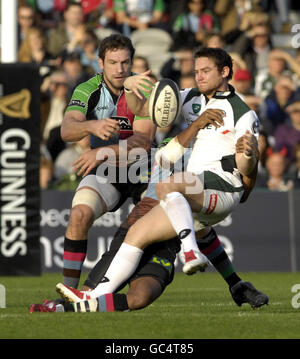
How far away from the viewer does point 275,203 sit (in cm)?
1361

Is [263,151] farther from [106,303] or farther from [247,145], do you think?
[106,303]

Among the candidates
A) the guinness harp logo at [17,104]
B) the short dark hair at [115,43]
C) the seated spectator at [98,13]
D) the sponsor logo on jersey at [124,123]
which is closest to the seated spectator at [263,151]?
the guinness harp logo at [17,104]

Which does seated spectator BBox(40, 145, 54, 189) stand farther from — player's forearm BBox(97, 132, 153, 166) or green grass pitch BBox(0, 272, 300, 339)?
player's forearm BBox(97, 132, 153, 166)

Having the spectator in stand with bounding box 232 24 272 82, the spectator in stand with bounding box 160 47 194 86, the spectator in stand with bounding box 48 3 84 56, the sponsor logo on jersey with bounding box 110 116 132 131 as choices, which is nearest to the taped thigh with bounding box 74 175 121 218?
the sponsor logo on jersey with bounding box 110 116 132 131

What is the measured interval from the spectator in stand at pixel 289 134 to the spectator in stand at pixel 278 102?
38 centimetres

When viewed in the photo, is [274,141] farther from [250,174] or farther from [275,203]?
[250,174]

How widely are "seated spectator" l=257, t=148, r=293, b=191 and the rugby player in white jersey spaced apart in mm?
5741

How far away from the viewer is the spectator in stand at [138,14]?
17.8 m

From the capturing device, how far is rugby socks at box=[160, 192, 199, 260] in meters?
7.37

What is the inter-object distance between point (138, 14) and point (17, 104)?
18.5 feet

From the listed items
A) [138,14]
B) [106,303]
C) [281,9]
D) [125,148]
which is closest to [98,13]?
[138,14]

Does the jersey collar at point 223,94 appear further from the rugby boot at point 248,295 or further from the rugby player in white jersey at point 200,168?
the rugby boot at point 248,295

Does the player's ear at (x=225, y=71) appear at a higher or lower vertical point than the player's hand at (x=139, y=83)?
higher

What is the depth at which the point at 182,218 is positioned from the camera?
24.7 ft
